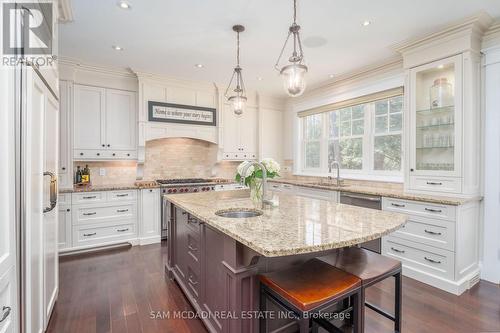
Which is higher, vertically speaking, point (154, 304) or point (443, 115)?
point (443, 115)

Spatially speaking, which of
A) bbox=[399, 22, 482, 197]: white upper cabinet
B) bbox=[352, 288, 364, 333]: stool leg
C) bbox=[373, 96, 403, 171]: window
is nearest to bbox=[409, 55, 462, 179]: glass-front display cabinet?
bbox=[399, 22, 482, 197]: white upper cabinet

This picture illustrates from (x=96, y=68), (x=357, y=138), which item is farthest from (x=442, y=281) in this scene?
(x=96, y=68)

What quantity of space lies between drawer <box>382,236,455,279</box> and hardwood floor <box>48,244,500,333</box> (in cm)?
18

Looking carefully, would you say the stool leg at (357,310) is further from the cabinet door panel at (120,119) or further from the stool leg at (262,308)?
the cabinet door panel at (120,119)

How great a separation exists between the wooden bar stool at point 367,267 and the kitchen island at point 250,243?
→ 12 cm

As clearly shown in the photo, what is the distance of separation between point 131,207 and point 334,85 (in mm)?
3838

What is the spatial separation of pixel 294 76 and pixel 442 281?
248 centimetres

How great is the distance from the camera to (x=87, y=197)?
3521mm

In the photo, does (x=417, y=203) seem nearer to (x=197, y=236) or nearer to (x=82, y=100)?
(x=197, y=236)

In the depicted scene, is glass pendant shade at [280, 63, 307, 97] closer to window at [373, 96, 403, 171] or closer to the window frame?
the window frame

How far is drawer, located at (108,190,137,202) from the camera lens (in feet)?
12.1

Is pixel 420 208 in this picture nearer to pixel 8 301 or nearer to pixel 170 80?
pixel 8 301

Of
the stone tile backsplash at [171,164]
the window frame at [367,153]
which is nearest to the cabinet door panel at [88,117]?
the stone tile backsplash at [171,164]

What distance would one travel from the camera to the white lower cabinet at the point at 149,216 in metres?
3.86
